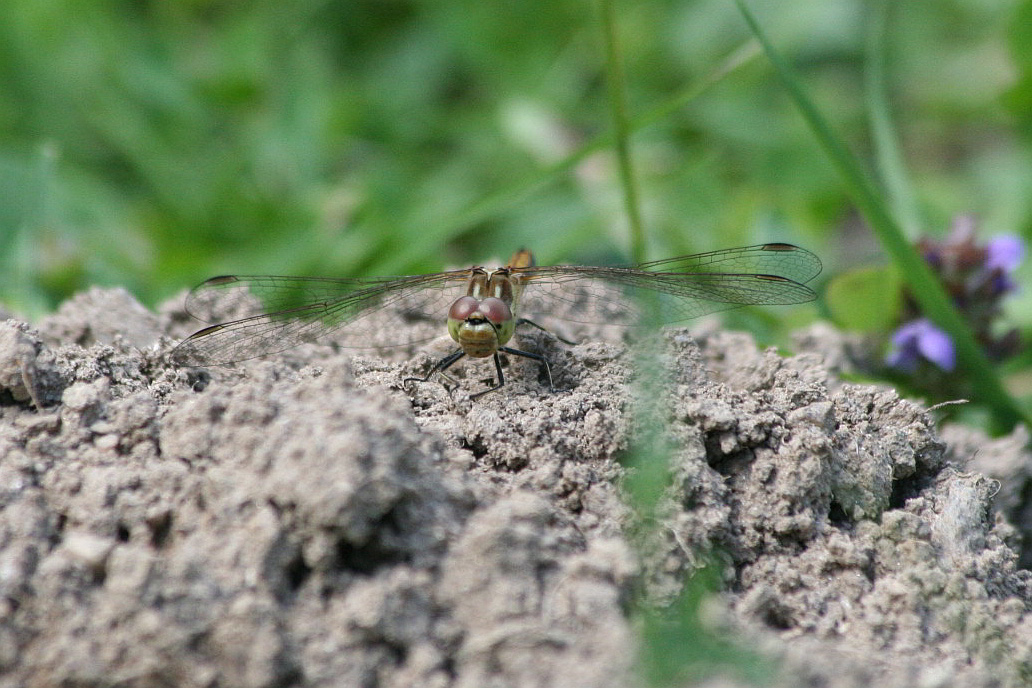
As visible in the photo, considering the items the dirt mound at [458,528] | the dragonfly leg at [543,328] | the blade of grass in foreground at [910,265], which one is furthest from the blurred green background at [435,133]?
the dirt mound at [458,528]

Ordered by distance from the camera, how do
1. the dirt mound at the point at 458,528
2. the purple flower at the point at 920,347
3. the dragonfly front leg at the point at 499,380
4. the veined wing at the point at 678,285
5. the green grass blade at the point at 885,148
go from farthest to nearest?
the green grass blade at the point at 885,148 < the purple flower at the point at 920,347 < the veined wing at the point at 678,285 < the dragonfly front leg at the point at 499,380 < the dirt mound at the point at 458,528

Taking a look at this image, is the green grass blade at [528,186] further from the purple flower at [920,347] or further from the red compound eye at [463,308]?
the purple flower at [920,347]

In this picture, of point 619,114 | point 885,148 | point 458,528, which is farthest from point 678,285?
point 885,148

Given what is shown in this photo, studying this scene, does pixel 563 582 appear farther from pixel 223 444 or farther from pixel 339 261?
pixel 339 261

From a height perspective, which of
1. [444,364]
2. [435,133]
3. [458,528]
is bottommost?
[458,528]

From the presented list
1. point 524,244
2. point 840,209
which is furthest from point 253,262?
point 840,209

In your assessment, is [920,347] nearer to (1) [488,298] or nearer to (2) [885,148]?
(2) [885,148]

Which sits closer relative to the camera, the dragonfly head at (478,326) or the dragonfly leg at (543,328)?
the dragonfly head at (478,326)
